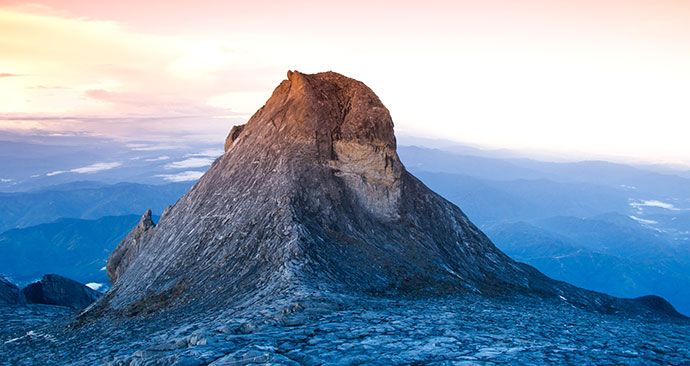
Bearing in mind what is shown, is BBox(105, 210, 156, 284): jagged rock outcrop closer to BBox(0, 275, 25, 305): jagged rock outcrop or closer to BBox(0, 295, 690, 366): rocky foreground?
BBox(0, 275, 25, 305): jagged rock outcrop

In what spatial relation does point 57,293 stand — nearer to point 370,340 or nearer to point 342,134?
point 342,134

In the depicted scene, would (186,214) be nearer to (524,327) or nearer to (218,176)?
(218,176)

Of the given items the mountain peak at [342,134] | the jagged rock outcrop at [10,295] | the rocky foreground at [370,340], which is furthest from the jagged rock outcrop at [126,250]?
the rocky foreground at [370,340]

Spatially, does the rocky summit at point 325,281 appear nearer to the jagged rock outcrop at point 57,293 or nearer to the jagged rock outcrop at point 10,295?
the jagged rock outcrop at point 57,293

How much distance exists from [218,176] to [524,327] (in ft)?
121

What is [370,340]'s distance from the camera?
55.0 ft

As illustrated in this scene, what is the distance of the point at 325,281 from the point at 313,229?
25.1 ft

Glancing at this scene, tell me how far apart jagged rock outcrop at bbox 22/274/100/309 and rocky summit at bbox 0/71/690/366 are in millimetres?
10323

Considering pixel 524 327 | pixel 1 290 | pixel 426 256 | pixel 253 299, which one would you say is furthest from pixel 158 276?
pixel 1 290

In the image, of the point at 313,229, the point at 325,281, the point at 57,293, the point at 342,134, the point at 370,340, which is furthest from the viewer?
the point at 57,293

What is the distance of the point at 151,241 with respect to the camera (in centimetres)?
4931

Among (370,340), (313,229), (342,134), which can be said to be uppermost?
(342,134)

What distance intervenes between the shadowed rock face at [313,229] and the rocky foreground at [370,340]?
404 centimetres

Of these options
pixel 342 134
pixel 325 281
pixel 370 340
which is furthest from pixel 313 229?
pixel 370 340
